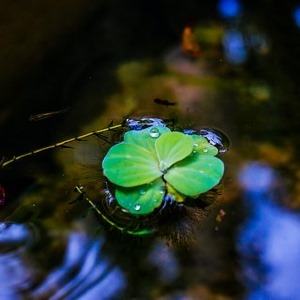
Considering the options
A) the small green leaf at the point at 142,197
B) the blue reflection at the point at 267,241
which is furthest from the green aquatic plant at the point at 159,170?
the blue reflection at the point at 267,241

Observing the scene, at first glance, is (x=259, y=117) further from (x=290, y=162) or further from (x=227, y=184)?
(x=227, y=184)

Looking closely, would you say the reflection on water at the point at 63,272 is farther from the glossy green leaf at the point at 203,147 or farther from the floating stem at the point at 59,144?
the glossy green leaf at the point at 203,147

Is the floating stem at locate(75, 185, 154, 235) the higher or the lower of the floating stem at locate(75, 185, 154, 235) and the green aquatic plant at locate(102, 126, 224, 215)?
the lower

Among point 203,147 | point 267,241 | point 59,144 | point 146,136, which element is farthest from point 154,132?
point 267,241

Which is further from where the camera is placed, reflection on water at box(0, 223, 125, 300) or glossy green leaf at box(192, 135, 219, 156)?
glossy green leaf at box(192, 135, 219, 156)

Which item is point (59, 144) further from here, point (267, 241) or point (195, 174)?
point (267, 241)

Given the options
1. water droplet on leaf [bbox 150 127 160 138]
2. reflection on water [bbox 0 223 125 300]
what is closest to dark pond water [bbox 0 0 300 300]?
reflection on water [bbox 0 223 125 300]

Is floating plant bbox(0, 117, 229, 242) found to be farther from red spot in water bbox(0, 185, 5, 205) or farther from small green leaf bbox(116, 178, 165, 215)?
red spot in water bbox(0, 185, 5, 205)
